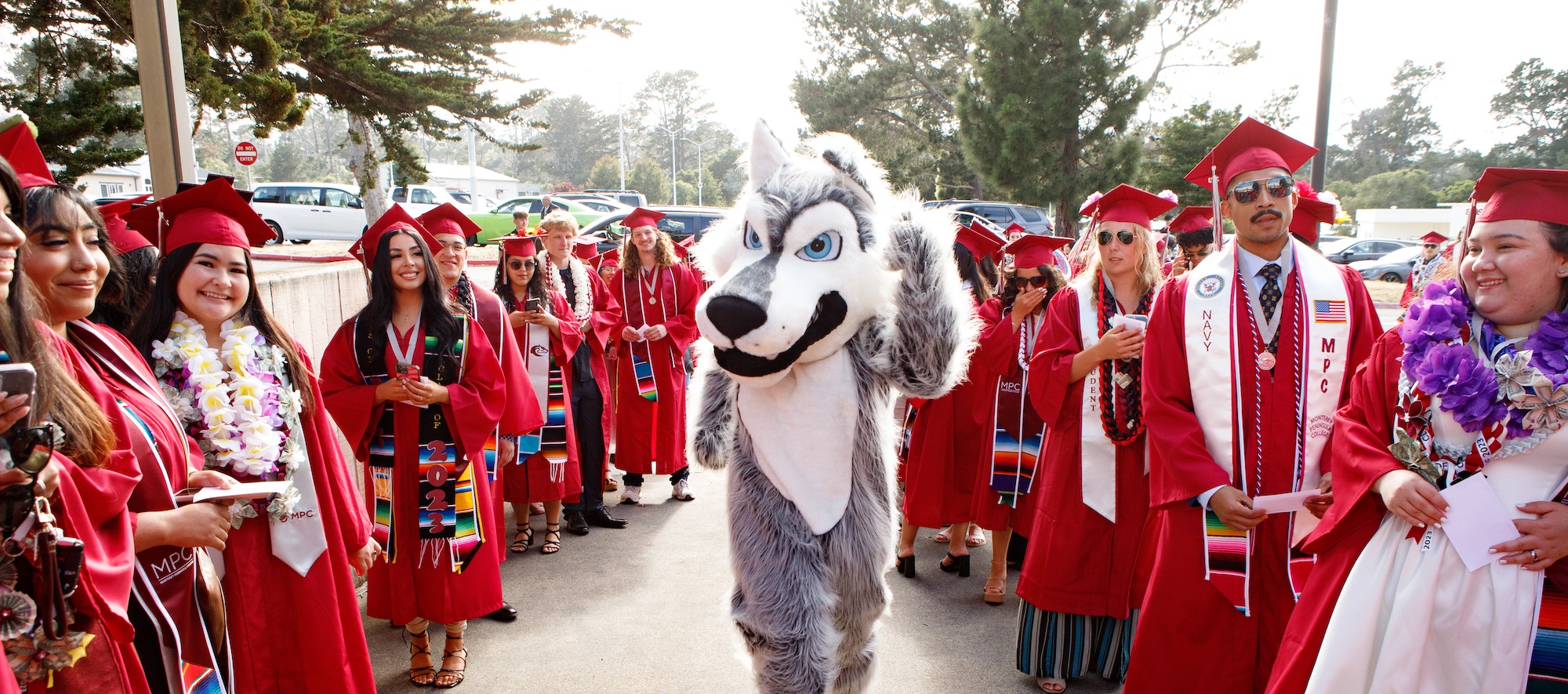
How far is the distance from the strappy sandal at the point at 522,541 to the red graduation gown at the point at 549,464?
6.6 inches

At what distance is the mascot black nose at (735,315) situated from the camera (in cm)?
241

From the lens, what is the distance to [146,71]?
4.09 metres

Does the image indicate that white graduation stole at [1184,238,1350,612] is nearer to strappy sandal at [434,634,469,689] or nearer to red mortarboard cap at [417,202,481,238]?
strappy sandal at [434,634,469,689]

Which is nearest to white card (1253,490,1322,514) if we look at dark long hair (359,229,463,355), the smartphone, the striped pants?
the striped pants

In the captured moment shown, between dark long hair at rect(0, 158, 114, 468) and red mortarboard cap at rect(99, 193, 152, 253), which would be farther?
red mortarboard cap at rect(99, 193, 152, 253)

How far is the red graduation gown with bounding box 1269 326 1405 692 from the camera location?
2258mm

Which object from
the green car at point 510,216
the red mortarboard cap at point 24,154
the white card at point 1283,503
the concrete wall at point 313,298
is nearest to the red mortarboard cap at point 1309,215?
the white card at point 1283,503

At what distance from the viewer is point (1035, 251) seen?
14.5ft

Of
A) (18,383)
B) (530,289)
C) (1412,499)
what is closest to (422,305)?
(530,289)

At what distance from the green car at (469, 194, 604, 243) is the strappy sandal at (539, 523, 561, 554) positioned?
1565cm

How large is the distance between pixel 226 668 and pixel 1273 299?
3.30 metres

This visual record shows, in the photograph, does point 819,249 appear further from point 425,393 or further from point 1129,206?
point 425,393

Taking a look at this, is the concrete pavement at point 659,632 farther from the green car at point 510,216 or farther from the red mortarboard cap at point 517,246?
the green car at point 510,216

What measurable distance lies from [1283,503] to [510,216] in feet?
79.8
